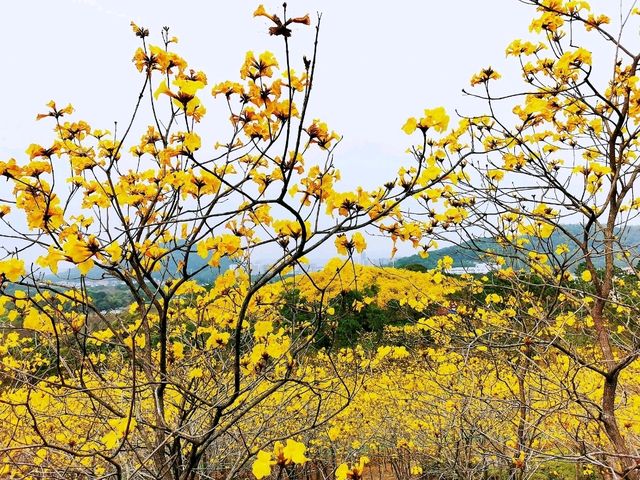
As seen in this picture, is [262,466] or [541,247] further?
[541,247]

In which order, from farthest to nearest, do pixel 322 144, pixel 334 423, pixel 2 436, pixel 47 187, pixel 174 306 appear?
pixel 334 423 < pixel 2 436 < pixel 174 306 < pixel 47 187 < pixel 322 144

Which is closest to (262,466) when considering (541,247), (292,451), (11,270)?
(292,451)

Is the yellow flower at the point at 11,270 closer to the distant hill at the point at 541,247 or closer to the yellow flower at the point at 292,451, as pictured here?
the yellow flower at the point at 292,451

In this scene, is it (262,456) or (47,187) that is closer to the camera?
(262,456)

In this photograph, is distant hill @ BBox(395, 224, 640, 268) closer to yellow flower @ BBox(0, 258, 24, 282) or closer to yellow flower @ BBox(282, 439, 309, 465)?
yellow flower @ BBox(282, 439, 309, 465)

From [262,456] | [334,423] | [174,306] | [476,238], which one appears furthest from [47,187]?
[334,423]

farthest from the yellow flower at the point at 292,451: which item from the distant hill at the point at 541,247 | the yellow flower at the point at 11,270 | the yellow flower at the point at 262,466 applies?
the distant hill at the point at 541,247

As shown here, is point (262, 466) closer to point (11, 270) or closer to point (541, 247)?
point (11, 270)

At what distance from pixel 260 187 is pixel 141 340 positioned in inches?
67.6

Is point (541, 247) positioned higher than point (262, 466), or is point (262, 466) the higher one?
point (541, 247)

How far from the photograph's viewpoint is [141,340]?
3082 millimetres

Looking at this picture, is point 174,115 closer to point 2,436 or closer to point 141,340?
point 141,340

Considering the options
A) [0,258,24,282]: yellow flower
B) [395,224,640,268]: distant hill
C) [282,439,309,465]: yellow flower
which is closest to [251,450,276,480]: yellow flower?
[282,439,309,465]: yellow flower

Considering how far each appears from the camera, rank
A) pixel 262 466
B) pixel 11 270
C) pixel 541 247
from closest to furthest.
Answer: pixel 262 466 → pixel 11 270 → pixel 541 247
